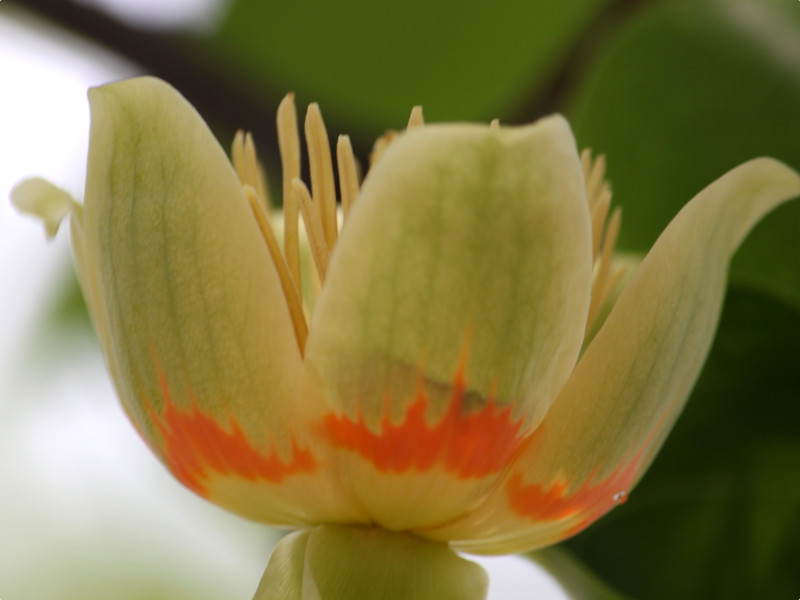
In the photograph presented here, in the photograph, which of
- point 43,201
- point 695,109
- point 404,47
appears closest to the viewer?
point 43,201

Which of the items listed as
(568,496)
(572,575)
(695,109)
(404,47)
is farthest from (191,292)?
(404,47)

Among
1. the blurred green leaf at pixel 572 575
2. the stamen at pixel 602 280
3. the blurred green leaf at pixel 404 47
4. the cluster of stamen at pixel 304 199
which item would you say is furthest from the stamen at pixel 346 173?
the blurred green leaf at pixel 404 47

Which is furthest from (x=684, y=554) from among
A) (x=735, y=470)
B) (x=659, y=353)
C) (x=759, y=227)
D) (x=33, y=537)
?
(x=33, y=537)

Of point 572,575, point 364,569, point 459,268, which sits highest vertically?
point 459,268

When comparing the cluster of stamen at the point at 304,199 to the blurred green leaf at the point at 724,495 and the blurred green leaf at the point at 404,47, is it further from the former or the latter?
the blurred green leaf at the point at 404,47

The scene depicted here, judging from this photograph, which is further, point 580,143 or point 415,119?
point 580,143

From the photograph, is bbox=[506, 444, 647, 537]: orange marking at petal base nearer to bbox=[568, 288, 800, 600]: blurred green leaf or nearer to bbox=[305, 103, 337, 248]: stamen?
bbox=[305, 103, 337, 248]: stamen

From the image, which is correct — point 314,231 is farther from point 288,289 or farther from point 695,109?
point 695,109
